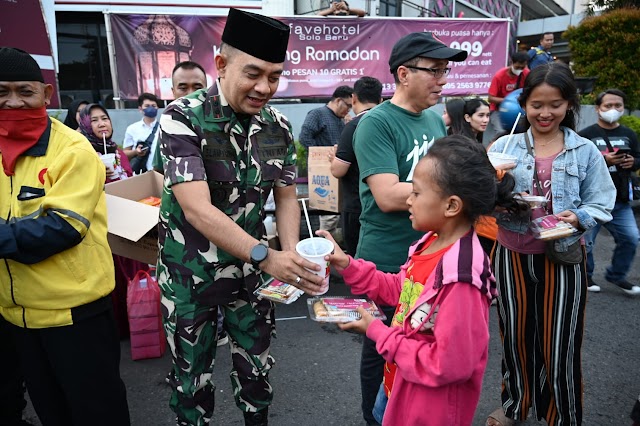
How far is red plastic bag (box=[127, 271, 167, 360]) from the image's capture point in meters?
3.44

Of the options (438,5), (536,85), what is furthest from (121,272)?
(438,5)

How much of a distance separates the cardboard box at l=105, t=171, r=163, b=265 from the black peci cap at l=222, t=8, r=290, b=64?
4.02ft

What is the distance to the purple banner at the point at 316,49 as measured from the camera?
7.86 metres

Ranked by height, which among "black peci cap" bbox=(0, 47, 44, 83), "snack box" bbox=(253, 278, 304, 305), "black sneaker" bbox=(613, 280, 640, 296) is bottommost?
"black sneaker" bbox=(613, 280, 640, 296)

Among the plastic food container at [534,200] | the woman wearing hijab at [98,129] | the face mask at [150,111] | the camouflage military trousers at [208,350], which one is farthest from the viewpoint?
the face mask at [150,111]

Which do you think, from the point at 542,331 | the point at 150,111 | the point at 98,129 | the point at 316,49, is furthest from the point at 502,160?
the point at 316,49

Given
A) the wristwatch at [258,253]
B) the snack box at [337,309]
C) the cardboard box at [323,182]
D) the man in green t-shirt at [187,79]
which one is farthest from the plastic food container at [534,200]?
the man in green t-shirt at [187,79]

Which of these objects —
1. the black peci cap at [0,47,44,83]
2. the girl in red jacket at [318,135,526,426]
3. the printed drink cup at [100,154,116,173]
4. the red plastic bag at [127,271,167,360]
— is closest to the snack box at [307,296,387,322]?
the girl in red jacket at [318,135,526,426]

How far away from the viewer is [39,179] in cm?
191

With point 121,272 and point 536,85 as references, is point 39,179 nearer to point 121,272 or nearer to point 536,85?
point 121,272

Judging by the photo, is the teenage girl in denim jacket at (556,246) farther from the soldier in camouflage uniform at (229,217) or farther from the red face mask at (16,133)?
the red face mask at (16,133)

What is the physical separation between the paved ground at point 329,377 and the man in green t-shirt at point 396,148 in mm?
664

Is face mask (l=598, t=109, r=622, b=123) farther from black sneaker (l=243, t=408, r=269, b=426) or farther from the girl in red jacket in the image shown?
black sneaker (l=243, t=408, r=269, b=426)

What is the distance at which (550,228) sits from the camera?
2.17 m
